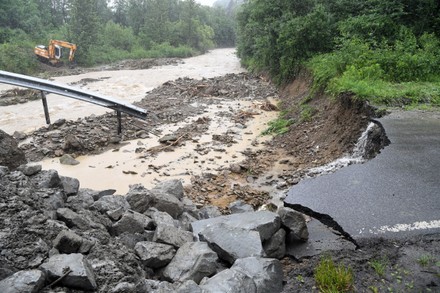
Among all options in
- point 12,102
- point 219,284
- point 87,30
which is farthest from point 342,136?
point 87,30

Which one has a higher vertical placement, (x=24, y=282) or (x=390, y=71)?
(x=390, y=71)

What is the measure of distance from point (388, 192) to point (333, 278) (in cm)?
222

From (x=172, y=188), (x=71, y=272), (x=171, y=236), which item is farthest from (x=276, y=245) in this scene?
(x=172, y=188)

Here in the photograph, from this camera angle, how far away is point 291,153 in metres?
10.0

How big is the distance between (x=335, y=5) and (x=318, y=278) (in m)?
16.4

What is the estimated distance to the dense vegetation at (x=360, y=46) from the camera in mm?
9430

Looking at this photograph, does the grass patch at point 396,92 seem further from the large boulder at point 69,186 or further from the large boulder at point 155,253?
the large boulder at point 69,186

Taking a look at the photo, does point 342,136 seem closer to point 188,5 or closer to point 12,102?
point 12,102

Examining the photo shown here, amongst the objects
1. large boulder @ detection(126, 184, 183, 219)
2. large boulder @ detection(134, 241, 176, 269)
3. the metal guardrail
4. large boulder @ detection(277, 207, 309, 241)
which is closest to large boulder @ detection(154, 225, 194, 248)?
large boulder @ detection(134, 241, 176, 269)

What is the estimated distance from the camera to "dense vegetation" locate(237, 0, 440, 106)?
9.43 metres

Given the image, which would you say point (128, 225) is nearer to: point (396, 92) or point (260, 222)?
point (260, 222)

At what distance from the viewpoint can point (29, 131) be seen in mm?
13375

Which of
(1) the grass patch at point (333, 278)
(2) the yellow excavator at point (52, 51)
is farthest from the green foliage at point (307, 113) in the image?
(2) the yellow excavator at point (52, 51)

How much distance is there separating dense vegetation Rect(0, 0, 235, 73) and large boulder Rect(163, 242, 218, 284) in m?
32.9
